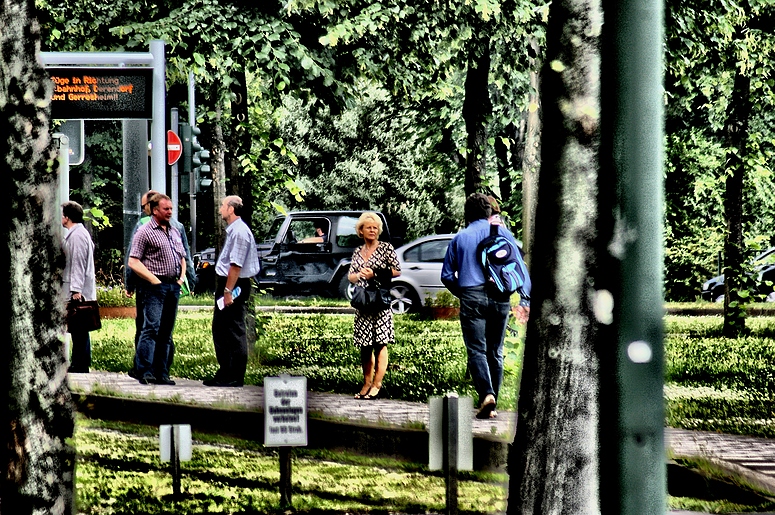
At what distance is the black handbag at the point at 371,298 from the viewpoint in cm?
1026

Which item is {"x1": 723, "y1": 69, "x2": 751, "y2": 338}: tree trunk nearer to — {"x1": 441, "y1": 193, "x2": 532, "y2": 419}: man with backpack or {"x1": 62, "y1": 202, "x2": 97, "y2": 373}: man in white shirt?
{"x1": 441, "y1": 193, "x2": 532, "y2": 419}: man with backpack

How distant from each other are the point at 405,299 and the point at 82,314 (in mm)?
12418

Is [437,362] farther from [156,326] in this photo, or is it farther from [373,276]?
[156,326]

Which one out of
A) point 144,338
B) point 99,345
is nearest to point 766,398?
point 144,338

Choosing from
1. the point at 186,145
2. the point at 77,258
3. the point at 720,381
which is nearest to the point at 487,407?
the point at 720,381

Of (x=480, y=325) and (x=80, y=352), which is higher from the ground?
(x=480, y=325)

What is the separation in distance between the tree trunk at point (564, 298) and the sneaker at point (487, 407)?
192 inches

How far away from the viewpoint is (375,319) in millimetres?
10352

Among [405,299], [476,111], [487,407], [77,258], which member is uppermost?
[476,111]

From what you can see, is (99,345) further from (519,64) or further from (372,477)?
(372,477)

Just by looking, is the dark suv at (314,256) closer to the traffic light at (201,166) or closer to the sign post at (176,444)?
the traffic light at (201,166)

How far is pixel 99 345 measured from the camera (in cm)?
1678

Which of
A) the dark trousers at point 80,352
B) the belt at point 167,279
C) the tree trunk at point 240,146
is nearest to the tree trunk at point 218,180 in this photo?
the tree trunk at point 240,146

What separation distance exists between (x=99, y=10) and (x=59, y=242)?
8627 mm
